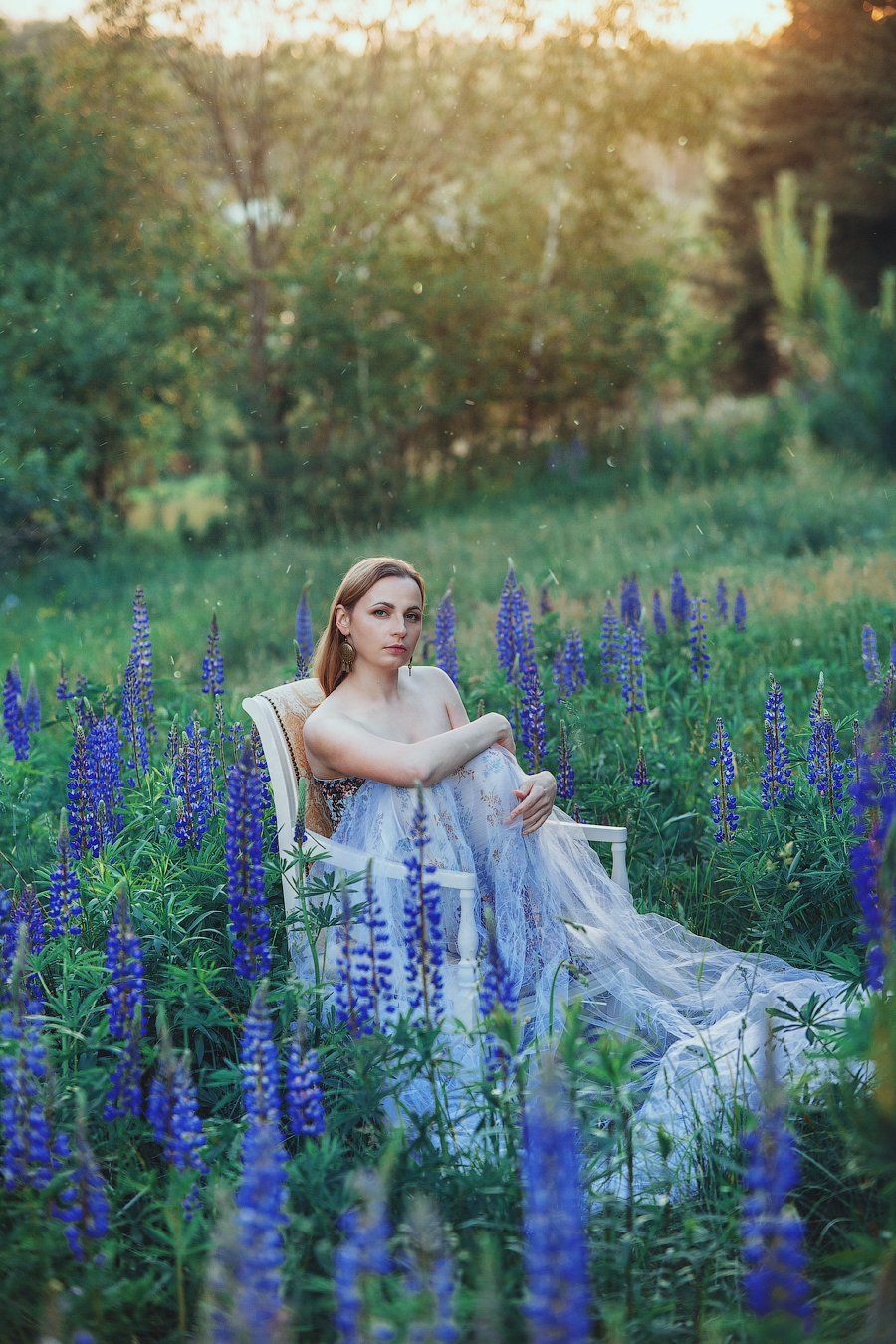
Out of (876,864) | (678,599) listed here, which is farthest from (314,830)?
(678,599)

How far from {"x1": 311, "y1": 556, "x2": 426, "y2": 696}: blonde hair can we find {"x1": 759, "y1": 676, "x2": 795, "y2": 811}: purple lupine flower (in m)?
1.36

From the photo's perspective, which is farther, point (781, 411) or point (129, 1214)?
point (781, 411)

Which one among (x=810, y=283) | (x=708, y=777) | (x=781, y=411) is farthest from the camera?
(x=810, y=283)

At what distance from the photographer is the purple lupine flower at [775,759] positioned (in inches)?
172

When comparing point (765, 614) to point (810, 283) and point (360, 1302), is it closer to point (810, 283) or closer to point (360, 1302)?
point (360, 1302)

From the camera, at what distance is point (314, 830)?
3.90 meters

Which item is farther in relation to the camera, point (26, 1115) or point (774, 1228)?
point (26, 1115)

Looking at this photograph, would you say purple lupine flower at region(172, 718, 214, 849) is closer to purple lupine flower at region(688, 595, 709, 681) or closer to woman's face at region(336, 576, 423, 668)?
woman's face at region(336, 576, 423, 668)

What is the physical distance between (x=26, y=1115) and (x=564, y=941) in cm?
187

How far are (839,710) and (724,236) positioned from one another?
60.5 feet

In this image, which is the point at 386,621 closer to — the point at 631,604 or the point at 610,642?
the point at 610,642

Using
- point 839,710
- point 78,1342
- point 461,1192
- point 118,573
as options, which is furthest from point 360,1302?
point 118,573

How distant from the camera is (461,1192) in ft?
8.76

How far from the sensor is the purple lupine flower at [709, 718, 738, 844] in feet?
14.1
